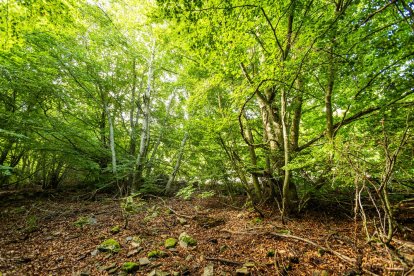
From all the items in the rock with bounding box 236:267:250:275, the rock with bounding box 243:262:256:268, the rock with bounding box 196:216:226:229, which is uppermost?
the rock with bounding box 196:216:226:229

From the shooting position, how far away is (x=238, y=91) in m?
5.33

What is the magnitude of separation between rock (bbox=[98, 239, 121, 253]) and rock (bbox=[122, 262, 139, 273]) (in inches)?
36.7

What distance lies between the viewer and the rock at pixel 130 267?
4.04 metres

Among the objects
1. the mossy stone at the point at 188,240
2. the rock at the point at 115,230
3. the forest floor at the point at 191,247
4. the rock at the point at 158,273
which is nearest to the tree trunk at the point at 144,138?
the forest floor at the point at 191,247

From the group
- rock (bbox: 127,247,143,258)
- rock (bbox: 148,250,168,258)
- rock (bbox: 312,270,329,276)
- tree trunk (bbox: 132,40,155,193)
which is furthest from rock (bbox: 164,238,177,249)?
tree trunk (bbox: 132,40,155,193)

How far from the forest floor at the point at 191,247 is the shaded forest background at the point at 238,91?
903 millimetres

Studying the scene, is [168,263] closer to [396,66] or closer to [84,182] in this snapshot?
[396,66]

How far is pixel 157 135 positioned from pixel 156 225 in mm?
6332

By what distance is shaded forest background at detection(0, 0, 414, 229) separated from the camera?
12.5ft

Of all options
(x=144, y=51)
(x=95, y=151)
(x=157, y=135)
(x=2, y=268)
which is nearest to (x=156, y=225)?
(x=2, y=268)

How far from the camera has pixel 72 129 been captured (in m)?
8.63

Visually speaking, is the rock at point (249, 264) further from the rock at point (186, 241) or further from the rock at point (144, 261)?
the rock at point (144, 261)

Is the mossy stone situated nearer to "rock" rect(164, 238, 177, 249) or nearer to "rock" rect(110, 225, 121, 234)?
"rock" rect(164, 238, 177, 249)

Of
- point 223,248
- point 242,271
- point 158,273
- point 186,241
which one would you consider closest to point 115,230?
point 186,241
